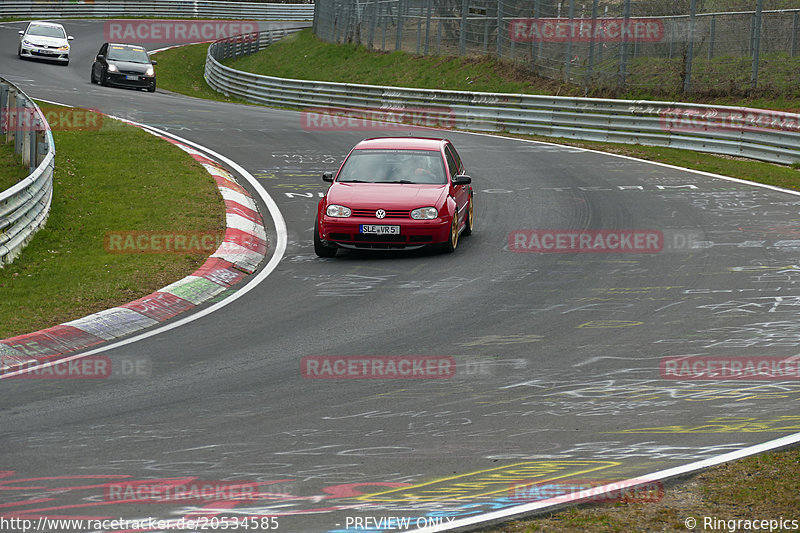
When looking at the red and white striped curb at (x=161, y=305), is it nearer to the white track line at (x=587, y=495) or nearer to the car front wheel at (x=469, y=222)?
the car front wheel at (x=469, y=222)

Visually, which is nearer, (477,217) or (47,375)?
(47,375)

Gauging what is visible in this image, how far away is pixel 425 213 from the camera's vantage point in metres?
13.7

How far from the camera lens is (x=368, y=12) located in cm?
4447

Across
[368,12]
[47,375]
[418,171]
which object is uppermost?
[368,12]

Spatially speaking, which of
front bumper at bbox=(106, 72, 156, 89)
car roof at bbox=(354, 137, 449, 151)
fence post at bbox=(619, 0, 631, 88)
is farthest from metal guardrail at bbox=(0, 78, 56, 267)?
fence post at bbox=(619, 0, 631, 88)

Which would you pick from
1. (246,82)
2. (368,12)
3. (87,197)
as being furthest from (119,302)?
(368,12)

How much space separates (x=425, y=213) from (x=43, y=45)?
33.0m

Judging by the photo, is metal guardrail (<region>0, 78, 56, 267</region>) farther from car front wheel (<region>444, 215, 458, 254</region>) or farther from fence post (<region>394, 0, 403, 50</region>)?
fence post (<region>394, 0, 403, 50</region>)

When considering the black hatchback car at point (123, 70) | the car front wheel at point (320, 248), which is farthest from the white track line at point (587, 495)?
the black hatchback car at point (123, 70)

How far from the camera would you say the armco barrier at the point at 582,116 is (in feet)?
72.9

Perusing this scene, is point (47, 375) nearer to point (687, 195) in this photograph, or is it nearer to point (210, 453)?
point (210, 453)

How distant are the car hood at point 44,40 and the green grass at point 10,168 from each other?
80.6 feet

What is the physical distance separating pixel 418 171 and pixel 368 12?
102 ft

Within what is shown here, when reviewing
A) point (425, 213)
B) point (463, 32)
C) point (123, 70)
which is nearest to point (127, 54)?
point (123, 70)
